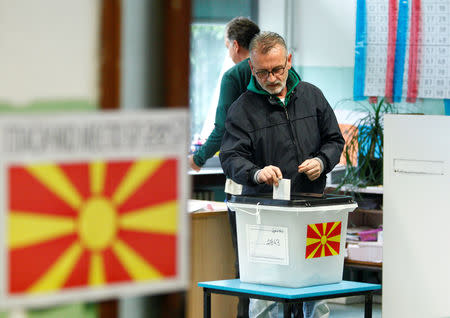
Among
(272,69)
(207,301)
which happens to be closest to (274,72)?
(272,69)

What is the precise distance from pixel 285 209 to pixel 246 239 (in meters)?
0.23

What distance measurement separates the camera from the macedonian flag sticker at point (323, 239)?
2.91 m

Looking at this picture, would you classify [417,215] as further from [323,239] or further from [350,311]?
[350,311]

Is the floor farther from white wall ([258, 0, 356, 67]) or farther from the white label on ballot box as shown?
the white label on ballot box

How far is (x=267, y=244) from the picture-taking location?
115 inches

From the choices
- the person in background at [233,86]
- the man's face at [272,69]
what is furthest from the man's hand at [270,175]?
Result: the person in background at [233,86]

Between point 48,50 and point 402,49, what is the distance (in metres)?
5.01

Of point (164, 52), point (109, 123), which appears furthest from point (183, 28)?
point (109, 123)

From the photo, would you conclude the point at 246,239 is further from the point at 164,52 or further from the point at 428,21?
the point at 428,21

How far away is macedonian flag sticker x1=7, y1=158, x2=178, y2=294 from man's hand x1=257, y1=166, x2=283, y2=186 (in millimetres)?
2018

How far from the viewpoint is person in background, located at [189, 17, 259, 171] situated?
151 inches

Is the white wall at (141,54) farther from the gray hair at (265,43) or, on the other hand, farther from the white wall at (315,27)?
the white wall at (315,27)

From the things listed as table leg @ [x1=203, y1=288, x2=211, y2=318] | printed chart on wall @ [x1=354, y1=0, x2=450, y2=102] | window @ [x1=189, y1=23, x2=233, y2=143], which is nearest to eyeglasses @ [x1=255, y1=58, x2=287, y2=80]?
table leg @ [x1=203, y1=288, x2=211, y2=318]

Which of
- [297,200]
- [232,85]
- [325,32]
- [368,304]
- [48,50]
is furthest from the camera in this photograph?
[325,32]
